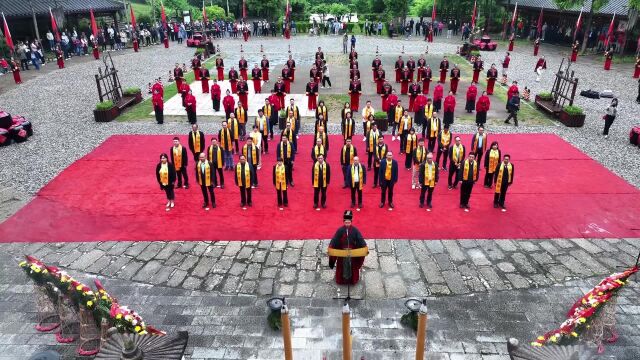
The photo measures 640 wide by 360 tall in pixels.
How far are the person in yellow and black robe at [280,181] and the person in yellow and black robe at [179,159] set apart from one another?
8.91 ft

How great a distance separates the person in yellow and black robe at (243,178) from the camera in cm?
1027

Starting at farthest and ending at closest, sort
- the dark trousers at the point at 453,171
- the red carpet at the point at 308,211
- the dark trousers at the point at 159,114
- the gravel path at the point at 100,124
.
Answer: the dark trousers at the point at 159,114 < the gravel path at the point at 100,124 < the dark trousers at the point at 453,171 < the red carpet at the point at 308,211

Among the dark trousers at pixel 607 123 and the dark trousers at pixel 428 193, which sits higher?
the dark trousers at pixel 607 123

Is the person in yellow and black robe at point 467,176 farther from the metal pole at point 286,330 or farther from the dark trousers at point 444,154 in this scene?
the metal pole at point 286,330

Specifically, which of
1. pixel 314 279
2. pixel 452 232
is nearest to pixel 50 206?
pixel 314 279

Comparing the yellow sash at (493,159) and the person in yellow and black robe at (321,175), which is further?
the yellow sash at (493,159)

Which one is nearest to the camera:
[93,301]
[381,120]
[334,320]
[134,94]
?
[93,301]

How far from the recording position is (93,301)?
641cm

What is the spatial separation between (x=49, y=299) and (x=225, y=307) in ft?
9.12

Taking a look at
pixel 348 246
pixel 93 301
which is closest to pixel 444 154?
pixel 348 246

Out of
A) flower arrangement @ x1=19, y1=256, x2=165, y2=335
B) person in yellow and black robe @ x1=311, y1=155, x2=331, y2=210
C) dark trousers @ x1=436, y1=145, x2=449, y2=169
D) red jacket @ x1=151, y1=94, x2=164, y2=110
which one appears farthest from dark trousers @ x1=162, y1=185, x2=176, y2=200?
dark trousers @ x1=436, y1=145, x2=449, y2=169

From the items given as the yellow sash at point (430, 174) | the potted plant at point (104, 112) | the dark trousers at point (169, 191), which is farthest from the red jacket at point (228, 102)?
the yellow sash at point (430, 174)

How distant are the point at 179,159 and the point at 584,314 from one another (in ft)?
30.9

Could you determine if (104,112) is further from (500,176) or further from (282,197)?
(500,176)
